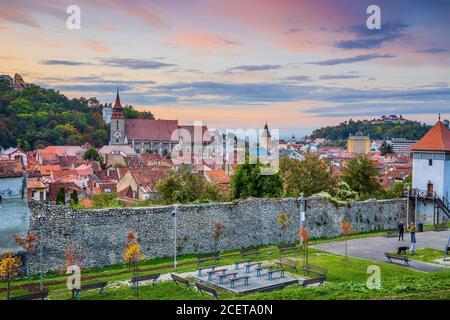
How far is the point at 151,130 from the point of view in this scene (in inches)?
5497

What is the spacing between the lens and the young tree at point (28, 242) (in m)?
17.8

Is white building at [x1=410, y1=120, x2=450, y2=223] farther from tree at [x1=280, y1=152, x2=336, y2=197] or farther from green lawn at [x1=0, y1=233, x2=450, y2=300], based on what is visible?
green lawn at [x1=0, y1=233, x2=450, y2=300]

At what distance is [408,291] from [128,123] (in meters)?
132

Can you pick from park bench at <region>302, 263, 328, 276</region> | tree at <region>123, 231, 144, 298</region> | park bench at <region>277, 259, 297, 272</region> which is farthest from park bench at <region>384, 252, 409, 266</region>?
tree at <region>123, 231, 144, 298</region>

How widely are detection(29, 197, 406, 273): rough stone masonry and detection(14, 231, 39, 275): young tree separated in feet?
0.98

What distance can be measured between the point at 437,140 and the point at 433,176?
235 cm

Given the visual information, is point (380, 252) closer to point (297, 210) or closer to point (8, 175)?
point (297, 210)

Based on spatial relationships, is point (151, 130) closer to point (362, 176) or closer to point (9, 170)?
point (362, 176)

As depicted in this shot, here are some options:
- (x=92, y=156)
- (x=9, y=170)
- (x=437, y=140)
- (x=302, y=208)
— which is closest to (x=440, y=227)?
(x=437, y=140)

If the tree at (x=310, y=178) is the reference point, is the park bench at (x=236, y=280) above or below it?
below

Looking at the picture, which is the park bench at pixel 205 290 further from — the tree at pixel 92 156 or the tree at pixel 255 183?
the tree at pixel 92 156

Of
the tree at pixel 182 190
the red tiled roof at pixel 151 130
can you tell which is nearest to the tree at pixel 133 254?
the tree at pixel 182 190

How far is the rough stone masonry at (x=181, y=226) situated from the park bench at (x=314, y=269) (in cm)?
618
